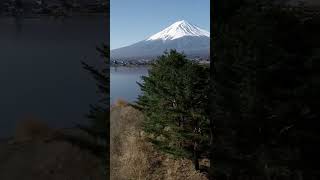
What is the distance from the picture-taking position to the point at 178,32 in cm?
666

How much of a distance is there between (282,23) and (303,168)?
→ 1519 mm

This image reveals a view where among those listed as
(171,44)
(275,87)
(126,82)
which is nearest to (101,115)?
(126,82)

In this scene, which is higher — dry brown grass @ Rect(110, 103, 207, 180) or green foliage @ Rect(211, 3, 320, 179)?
green foliage @ Rect(211, 3, 320, 179)

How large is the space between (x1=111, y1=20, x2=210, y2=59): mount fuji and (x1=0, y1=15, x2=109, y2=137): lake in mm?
1132

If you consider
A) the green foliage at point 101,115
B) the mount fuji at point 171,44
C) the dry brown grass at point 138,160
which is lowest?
the dry brown grass at point 138,160

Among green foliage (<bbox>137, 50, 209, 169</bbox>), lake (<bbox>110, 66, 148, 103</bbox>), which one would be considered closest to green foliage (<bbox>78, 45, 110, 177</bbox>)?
lake (<bbox>110, 66, 148, 103</bbox>)

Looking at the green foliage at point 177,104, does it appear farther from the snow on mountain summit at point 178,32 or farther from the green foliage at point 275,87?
the green foliage at point 275,87

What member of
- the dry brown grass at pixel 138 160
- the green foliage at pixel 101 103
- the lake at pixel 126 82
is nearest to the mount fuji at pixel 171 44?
the lake at pixel 126 82

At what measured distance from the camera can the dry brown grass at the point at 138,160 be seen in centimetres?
645

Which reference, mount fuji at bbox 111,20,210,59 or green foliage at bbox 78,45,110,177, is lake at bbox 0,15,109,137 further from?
mount fuji at bbox 111,20,210,59

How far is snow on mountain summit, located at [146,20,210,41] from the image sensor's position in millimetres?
6650

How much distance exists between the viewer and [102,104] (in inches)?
207

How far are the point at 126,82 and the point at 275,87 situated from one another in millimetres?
2471

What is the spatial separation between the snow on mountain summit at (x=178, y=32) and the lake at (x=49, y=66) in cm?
151
